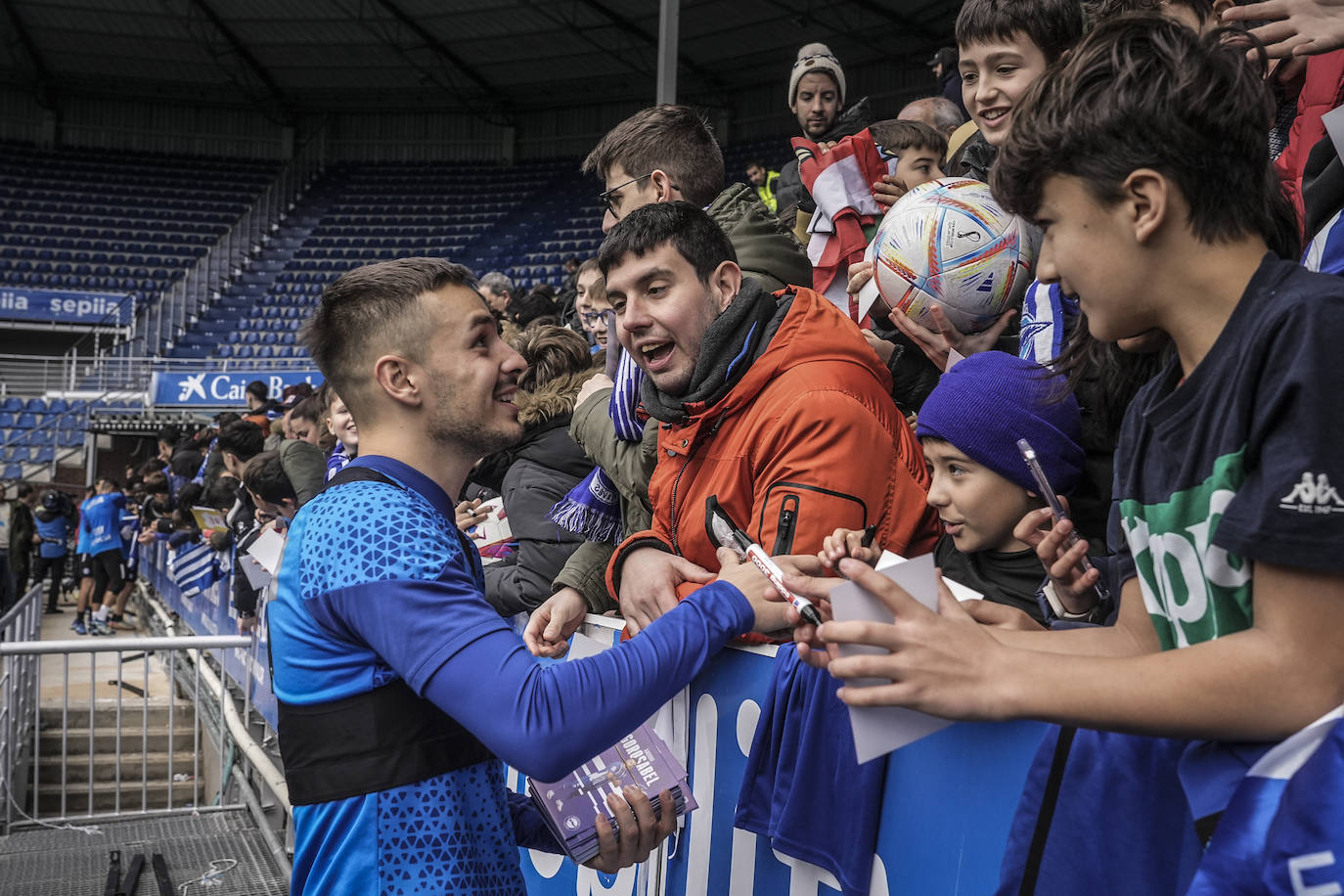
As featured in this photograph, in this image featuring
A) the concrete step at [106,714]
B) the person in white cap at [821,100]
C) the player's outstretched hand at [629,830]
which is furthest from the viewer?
the concrete step at [106,714]

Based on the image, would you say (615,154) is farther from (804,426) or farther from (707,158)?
(804,426)

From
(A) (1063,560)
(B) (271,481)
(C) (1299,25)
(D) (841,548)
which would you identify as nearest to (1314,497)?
(D) (841,548)

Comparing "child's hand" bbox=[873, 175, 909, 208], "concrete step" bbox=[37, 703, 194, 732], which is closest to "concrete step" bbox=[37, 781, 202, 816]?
"concrete step" bbox=[37, 703, 194, 732]

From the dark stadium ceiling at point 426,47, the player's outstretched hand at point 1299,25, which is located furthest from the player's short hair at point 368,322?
the dark stadium ceiling at point 426,47

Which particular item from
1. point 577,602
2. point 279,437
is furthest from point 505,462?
point 279,437

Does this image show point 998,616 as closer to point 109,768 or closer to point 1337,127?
point 1337,127

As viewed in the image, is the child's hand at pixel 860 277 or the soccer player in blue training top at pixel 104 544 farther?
Answer: the soccer player in blue training top at pixel 104 544

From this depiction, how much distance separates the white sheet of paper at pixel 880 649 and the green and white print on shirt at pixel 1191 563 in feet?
0.81

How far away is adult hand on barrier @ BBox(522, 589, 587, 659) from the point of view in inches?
107

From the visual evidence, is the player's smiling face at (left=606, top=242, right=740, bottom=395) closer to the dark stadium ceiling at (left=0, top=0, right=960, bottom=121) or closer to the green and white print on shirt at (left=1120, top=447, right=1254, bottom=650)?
the green and white print on shirt at (left=1120, top=447, right=1254, bottom=650)

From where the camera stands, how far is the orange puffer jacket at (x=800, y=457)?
226cm

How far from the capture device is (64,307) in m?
25.1

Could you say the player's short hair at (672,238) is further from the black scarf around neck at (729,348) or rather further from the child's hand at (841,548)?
the child's hand at (841,548)

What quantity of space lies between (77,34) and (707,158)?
2839cm
